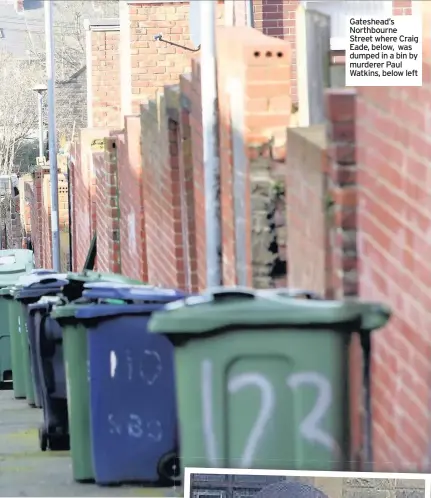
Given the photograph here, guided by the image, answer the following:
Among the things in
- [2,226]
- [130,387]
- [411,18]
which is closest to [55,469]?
[130,387]

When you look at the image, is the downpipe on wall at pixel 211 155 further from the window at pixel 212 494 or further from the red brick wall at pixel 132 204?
the red brick wall at pixel 132 204

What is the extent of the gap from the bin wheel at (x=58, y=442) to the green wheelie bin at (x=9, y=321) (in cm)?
249

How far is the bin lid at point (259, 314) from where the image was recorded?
445 cm

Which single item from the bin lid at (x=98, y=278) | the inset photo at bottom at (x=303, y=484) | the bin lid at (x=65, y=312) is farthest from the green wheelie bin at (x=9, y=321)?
the inset photo at bottom at (x=303, y=484)

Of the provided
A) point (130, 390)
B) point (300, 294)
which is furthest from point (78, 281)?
point (300, 294)

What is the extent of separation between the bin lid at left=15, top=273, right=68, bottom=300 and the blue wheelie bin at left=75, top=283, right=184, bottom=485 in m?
1.65

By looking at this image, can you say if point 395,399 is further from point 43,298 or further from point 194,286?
point 43,298

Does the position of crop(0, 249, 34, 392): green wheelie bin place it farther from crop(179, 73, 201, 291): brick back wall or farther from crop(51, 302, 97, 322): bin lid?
crop(51, 302, 97, 322): bin lid

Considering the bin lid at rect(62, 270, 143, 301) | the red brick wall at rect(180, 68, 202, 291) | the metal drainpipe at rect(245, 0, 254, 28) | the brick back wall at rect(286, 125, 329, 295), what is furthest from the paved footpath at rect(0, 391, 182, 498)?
the metal drainpipe at rect(245, 0, 254, 28)

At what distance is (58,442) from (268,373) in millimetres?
2439

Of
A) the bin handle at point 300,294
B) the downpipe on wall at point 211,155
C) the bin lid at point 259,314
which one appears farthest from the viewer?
the downpipe on wall at point 211,155

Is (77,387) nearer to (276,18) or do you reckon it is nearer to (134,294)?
(134,294)

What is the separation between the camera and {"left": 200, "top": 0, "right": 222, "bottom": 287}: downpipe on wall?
221 inches

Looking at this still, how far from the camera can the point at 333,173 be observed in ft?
16.2
